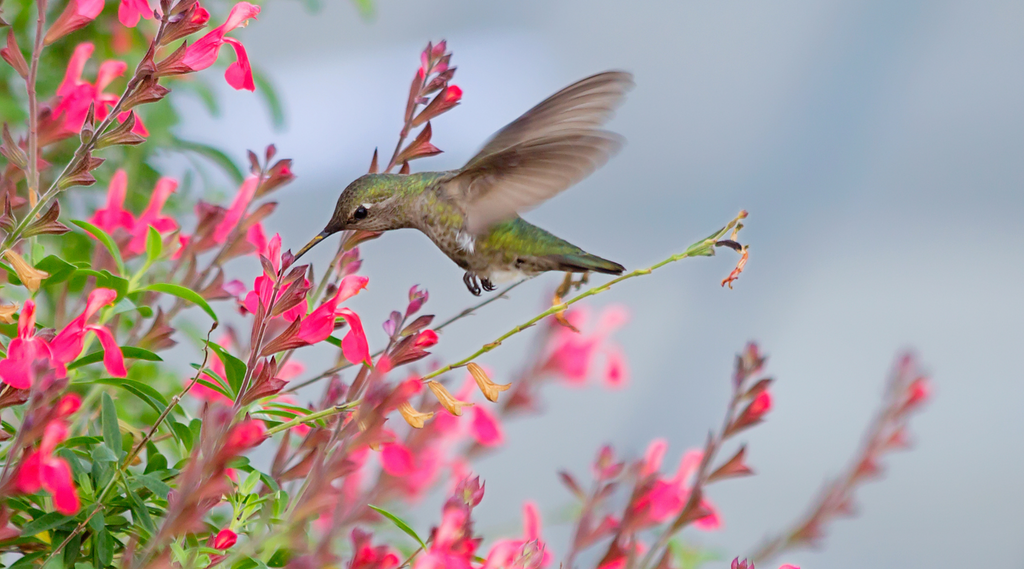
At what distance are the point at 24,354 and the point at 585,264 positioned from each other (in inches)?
Answer: 32.7

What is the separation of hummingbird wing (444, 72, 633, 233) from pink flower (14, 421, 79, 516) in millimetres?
686

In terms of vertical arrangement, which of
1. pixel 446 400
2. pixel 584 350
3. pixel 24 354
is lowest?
pixel 24 354

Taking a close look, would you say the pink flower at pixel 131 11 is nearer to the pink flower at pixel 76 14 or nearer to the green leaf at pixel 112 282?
the pink flower at pixel 76 14

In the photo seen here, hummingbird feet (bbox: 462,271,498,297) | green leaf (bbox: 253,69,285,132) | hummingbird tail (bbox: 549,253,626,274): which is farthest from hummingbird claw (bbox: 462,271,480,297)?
green leaf (bbox: 253,69,285,132)

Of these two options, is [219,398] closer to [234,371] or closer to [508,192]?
[234,371]

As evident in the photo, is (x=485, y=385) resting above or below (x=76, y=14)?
below

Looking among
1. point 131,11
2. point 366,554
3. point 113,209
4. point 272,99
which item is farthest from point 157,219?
point 272,99

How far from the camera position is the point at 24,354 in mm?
907

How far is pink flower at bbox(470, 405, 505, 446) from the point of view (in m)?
1.47

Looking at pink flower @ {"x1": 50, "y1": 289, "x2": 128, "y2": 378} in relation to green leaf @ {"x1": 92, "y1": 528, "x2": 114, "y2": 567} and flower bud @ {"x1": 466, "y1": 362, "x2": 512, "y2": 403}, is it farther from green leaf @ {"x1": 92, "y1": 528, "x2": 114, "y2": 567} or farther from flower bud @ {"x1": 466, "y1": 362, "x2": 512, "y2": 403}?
flower bud @ {"x1": 466, "y1": 362, "x2": 512, "y2": 403}

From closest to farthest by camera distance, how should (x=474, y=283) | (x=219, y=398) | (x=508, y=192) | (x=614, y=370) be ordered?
(x=219, y=398)
(x=508, y=192)
(x=474, y=283)
(x=614, y=370)

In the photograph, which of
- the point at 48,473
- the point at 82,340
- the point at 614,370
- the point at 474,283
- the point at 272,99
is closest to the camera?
the point at 48,473

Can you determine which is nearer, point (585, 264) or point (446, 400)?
point (446, 400)

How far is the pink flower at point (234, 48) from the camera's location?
1.07m
